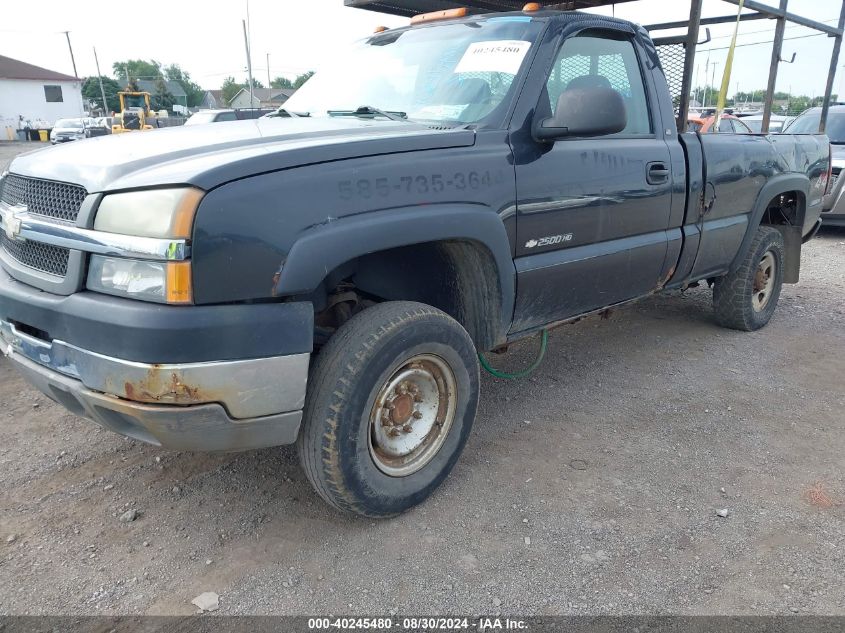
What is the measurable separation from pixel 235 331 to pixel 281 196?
453 millimetres

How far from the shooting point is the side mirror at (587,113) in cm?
282

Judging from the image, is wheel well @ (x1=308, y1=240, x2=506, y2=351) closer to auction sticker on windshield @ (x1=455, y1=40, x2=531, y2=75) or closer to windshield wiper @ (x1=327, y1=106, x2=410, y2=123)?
windshield wiper @ (x1=327, y1=106, x2=410, y2=123)

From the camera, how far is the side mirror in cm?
282

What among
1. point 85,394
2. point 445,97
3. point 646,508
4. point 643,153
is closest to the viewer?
point 85,394

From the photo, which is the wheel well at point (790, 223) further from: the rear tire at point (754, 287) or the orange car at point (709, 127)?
the orange car at point (709, 127)

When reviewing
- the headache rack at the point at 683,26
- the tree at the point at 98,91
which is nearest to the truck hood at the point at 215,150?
the headache rack at the point at 683,26

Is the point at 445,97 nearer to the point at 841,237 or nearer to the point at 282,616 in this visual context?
the point at 282,616

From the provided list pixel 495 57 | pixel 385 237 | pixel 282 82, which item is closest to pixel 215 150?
pixel 385 237

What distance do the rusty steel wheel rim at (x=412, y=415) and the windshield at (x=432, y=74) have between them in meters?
1.12

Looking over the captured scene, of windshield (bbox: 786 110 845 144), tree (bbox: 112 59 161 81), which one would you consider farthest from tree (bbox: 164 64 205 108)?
windshield (bbox: 786 110 845 144)

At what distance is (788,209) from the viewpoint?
537 centimetres

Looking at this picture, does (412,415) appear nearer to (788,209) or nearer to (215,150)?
(215,150)

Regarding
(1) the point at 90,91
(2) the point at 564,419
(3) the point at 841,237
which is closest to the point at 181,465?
(2) the point at 564,419

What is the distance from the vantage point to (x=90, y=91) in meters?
78.8
